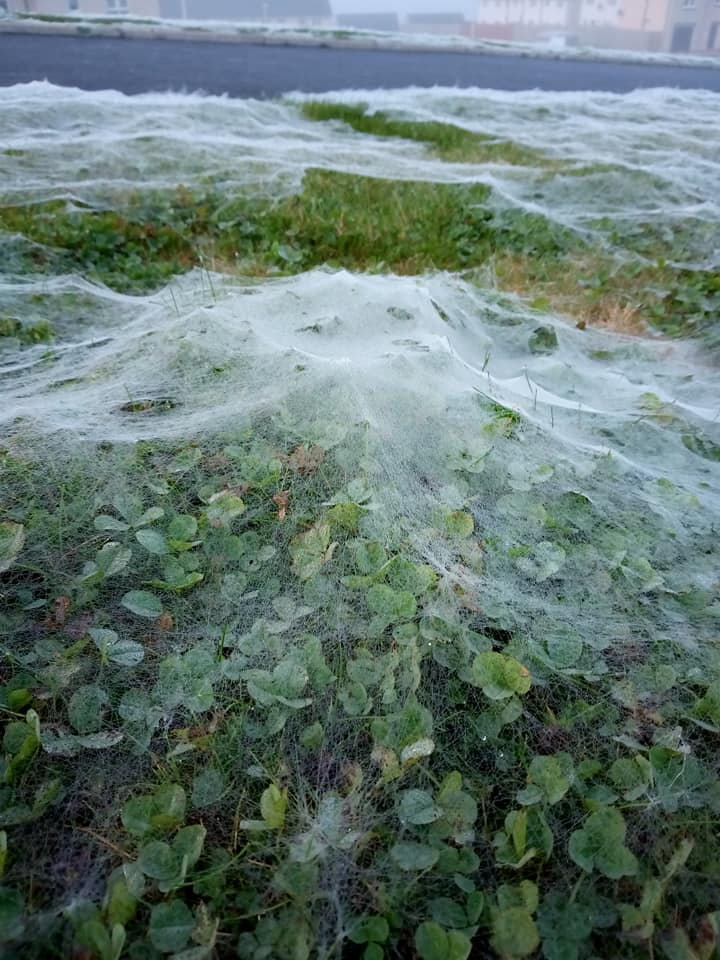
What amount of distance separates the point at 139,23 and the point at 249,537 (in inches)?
723

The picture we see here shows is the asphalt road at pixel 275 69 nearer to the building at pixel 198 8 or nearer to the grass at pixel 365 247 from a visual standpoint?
the building at pixel 198 8

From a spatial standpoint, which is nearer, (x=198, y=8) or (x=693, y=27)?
(x=693, y=27)

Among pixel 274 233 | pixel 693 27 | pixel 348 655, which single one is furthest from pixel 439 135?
pixel 693 27

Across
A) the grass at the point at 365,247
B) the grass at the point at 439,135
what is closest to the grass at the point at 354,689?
the grass at the point at 365,247

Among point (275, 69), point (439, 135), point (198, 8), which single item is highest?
point (198, 8)

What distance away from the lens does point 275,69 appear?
42.5 feet

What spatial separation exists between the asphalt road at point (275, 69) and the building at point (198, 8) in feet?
4.67

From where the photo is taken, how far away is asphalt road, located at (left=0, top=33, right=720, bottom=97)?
32.0ft

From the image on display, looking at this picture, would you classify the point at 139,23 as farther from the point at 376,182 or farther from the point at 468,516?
the point at 468,516

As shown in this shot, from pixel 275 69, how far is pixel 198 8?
17.7 meters

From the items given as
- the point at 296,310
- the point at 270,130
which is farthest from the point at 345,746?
the point at 270,130

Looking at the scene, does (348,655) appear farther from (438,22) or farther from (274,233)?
(438,22)

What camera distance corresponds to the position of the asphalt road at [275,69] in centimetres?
975

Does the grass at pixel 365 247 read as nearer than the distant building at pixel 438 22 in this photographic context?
Yes
